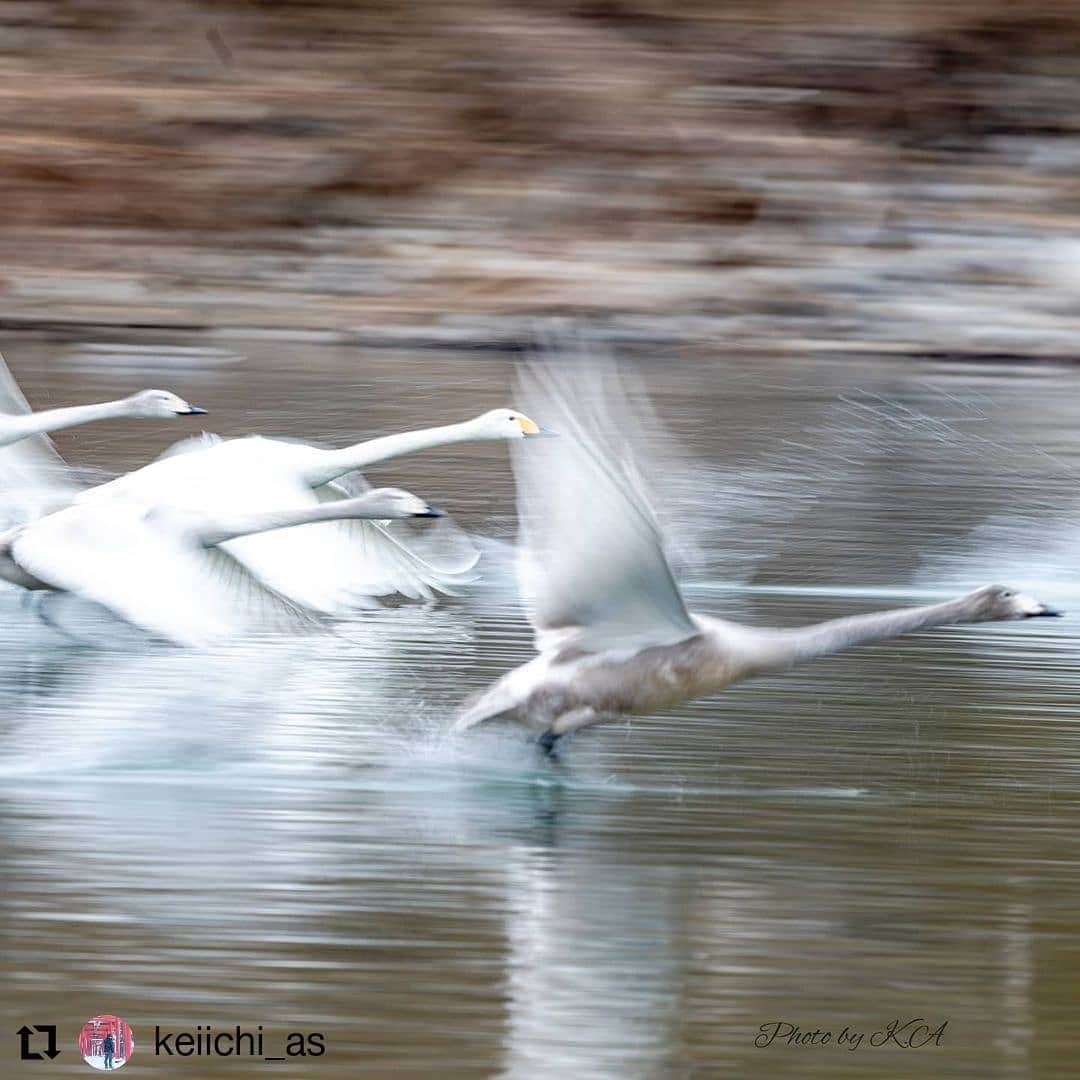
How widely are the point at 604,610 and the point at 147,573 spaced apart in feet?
5.61

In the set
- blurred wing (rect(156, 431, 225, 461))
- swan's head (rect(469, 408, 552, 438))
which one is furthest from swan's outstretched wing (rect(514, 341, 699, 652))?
swan's head (rect(469, 408, 552, 438))

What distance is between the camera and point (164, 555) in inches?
269

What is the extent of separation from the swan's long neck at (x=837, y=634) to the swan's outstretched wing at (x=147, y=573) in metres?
1.70

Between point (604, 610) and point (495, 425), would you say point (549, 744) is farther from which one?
point (495, 425)

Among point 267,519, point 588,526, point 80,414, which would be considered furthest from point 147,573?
point 588,526

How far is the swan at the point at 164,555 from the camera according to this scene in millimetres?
6641

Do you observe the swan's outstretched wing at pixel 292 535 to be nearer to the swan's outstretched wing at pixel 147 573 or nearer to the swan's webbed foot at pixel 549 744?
the swan's outstretched wing at pixel 147 573

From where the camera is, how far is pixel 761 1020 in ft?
13.3

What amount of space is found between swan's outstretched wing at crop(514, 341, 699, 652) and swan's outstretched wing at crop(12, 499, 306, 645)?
1354 mm

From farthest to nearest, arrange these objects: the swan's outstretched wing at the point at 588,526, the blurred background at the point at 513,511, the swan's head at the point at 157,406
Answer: the swan's head at the point at 157,406 < the swan's outstretched wing at the point at 588,526 < the blurred background at the point at 513,511

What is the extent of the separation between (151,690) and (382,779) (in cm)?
119

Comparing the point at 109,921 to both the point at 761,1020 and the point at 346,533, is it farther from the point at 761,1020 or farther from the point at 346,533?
the point at 346,533

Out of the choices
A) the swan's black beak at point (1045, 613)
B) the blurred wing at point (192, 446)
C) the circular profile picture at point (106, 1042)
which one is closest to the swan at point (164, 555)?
the blurred wing at point (192, 446)

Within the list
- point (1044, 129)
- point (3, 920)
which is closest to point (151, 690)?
point (3, 920)
